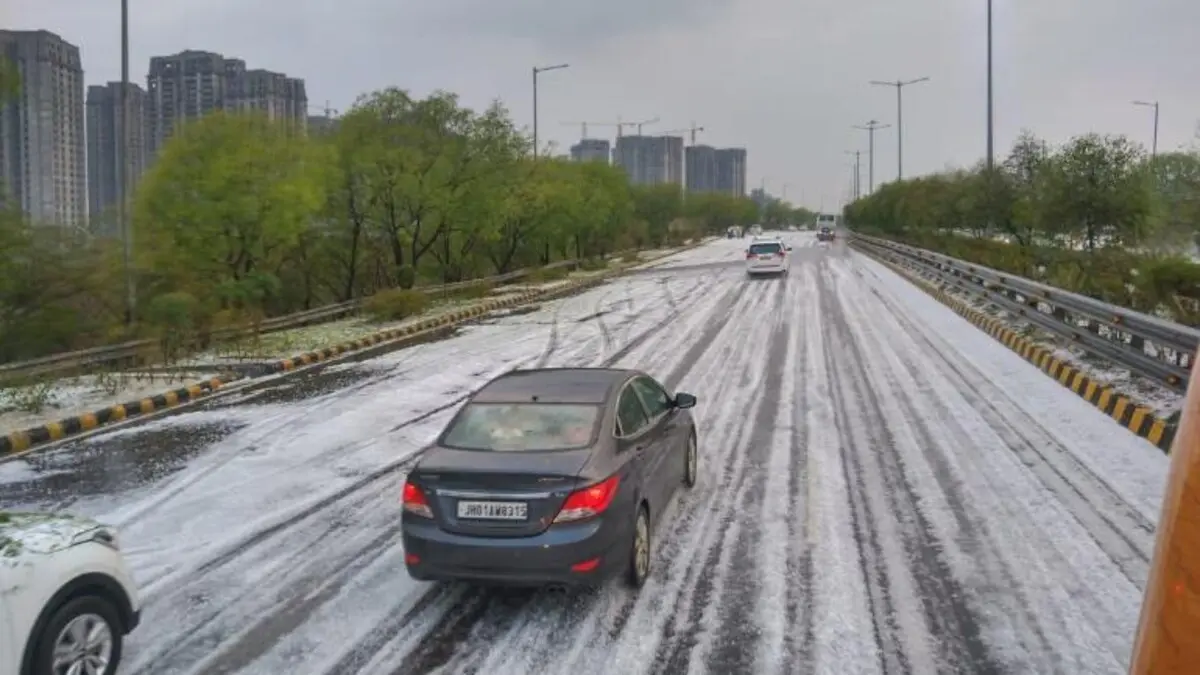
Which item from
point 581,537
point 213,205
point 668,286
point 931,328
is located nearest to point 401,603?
point 581,537

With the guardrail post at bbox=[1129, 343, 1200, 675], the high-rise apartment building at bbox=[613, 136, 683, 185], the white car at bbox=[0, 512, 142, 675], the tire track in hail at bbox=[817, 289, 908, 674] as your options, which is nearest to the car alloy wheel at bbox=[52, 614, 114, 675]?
the white car at bbox=[0, 512, 142, 675]

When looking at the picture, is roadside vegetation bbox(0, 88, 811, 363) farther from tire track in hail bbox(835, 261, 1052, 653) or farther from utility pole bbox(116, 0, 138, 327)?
tire track in hail bbox(835, 261, 1052, 653)

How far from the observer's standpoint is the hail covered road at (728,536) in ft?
19.8

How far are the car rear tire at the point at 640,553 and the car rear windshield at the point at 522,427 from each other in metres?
0.66

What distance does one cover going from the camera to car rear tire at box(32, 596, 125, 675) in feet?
16.5

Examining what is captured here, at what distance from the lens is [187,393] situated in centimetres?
1650

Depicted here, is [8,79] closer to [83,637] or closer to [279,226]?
[83,637]

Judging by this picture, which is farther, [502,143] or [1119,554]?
[502,143]

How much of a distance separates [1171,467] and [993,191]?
35323 mm

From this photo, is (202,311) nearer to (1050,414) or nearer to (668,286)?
(668,286)

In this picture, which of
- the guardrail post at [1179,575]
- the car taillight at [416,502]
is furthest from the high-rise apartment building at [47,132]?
the guardrail post at [1179,575]

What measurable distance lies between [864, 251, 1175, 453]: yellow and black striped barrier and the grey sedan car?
6.20 metres

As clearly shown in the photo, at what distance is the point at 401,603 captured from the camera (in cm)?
692

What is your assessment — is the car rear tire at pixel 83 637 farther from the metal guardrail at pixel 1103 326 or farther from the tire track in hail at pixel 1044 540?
the metal guardrail at pixel 1103 326
